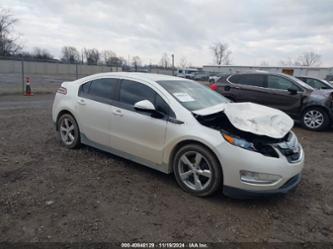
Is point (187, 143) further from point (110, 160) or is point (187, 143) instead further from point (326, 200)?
point (326, 200)

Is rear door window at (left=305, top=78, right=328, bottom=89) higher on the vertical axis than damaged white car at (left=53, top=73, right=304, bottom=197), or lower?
higher

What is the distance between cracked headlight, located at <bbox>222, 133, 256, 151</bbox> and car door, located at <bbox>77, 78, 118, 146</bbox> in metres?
1.94

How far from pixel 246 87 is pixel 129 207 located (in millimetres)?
6524

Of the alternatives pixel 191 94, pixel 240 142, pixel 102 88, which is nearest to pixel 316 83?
pixel 191 94

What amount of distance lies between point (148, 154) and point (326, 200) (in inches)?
96.5

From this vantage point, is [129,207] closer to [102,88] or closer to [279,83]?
[102,88]

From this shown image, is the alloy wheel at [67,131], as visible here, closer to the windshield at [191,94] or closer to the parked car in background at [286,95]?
the windshield at [191,94]

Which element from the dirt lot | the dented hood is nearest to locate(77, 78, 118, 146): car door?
the dirt lot

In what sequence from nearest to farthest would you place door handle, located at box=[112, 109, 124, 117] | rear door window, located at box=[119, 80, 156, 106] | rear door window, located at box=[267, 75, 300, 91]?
rear door window, located at box=[119, 80, 156, 106]
door handle, located at box=[112, 109, 124, 117]
rear door window, located at box=[267, 75, 300, 91]

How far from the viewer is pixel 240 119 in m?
3.09

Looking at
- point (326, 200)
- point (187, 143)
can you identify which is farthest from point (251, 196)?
point (326, 200)

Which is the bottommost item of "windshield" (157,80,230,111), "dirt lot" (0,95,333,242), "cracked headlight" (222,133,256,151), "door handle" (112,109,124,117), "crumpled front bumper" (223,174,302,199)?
"dirt lot" (0,95,333,242)

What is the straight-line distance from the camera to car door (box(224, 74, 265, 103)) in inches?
320

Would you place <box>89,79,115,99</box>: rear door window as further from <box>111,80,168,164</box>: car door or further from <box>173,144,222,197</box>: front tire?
<box>173,144,222,197</box>: front tire
